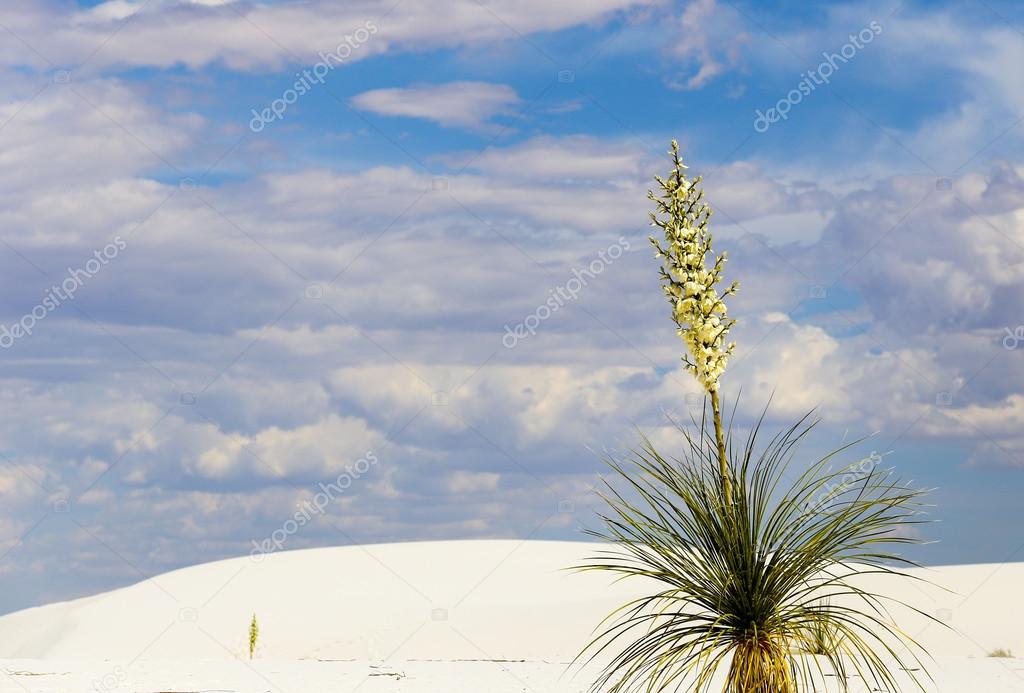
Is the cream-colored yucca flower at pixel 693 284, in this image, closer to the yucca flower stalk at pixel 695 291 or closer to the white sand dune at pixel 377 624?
the yucca flower stalk at pixel 695 291

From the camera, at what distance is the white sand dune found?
1278cm

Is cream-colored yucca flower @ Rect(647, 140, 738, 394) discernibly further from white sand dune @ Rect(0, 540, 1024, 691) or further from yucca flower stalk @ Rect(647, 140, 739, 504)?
white sand dune @ Rect(0, 540, 1024, 691)

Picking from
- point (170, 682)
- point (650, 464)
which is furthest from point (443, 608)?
point (650, 464)

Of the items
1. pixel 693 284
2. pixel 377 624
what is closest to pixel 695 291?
pixel 693 284

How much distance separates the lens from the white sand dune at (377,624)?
12781mm

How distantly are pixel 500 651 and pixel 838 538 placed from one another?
12.7 metres

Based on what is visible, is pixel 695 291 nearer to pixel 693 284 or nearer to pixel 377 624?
pixel 693 284

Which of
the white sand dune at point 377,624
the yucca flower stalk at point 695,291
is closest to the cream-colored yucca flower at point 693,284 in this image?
the yucca flower stalk at point 695,291

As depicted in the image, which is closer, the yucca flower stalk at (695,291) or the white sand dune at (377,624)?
the yucca flower stalk at (695,291)

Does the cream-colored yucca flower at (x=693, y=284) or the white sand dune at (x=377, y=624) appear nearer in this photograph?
the cream-colored yucca flower at (x=693, y=284)

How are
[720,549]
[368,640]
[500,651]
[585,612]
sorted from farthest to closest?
[585,612]
[368,640]
[500,651]
[720,549]

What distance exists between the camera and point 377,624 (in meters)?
21.5

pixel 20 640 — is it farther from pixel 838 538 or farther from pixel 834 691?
pixel 838 538

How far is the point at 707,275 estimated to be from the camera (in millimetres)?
6734
